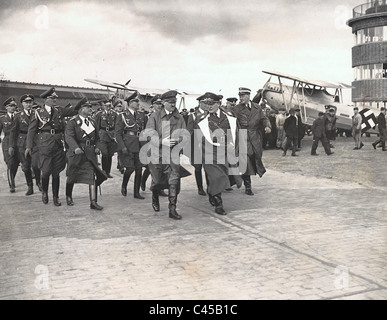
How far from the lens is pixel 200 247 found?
221 inches

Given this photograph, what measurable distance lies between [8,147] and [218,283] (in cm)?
753

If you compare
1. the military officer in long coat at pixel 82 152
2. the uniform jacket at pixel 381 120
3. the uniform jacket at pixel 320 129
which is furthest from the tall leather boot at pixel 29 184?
the uniform jacket at pixel 381 120

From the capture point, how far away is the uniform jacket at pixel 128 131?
31.9 feet

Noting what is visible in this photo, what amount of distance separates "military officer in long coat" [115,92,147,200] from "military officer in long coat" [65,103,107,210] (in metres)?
1.09

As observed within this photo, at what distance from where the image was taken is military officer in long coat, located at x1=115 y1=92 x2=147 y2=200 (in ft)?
30.8

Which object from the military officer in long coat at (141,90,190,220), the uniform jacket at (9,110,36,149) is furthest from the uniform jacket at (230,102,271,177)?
the uniform jacket at (9,110,36,149)

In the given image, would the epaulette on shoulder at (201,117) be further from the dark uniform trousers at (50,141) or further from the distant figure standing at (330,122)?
the distant figure standing at (330,122)

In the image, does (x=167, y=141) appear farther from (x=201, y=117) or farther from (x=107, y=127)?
(x=107, y=127)

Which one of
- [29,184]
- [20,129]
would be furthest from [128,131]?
[20,129]

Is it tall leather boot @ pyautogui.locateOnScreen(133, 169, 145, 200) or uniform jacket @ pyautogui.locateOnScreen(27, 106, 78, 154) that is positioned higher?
uniform jacket @ pyautogui.locateOnScreen(27, 106, 78, 154)

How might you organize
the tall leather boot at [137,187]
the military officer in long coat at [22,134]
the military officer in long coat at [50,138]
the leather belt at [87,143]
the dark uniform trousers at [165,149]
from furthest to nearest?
1. the military officer in long coat at [22,134]
2. the tall leather boot at [137,187]
3. the military officer in long coat at [50,138]
4. the leather belt at [87,143]
5. the dark uniform trousers at [165,149]

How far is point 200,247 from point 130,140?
15.1ft

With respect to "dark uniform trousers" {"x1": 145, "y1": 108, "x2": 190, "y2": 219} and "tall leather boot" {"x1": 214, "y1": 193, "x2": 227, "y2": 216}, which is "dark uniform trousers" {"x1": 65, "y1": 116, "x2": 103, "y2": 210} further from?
"tall leather boot" {"x1": 214, "y1": 193, "x2": 227, "y2": 216}

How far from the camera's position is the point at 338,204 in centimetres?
813
